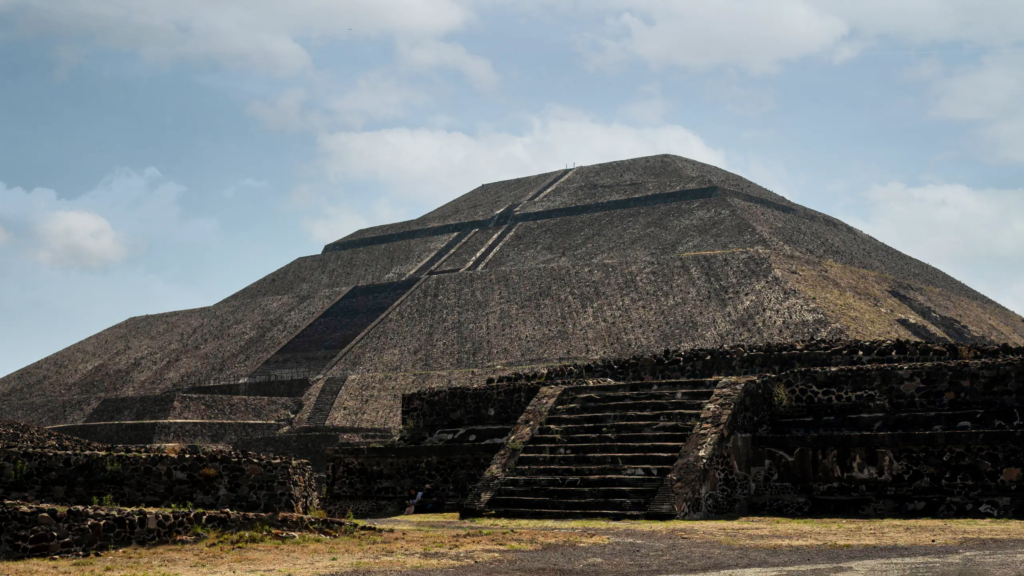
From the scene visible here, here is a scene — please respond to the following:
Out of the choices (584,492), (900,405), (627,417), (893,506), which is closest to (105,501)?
(584,492)

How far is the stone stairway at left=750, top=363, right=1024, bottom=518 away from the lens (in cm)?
1616

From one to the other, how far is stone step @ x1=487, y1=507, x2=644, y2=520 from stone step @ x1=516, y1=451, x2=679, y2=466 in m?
1.29

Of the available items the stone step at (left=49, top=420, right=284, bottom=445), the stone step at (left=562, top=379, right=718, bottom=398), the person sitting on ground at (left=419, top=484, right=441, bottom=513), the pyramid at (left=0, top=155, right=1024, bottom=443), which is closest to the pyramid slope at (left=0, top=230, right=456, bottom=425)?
the pyramid at (left=0, top=155, right=1024, bottom=443)

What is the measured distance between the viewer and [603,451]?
58.3ft

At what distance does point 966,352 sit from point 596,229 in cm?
4681

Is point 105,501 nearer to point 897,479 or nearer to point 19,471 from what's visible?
point 19,471

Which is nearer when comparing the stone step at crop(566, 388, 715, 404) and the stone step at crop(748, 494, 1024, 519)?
the stone step at crop(748, 494, 1024, 519)

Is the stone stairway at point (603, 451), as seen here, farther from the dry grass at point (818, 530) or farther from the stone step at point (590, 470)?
the dry grass at point (818, 530)

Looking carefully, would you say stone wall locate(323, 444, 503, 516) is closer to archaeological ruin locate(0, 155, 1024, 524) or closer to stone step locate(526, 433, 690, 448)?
archaeological ruin locate(0, 155, 1024, 524)

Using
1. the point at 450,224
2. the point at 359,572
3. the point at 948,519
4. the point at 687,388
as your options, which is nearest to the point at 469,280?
the point at 450,224

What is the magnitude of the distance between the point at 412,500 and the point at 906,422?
8747 mm

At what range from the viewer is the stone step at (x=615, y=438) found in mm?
17672

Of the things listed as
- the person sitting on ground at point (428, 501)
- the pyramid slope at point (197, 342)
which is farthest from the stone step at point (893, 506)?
the pyramid slope at point (197, 342)

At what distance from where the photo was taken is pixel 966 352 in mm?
19688
